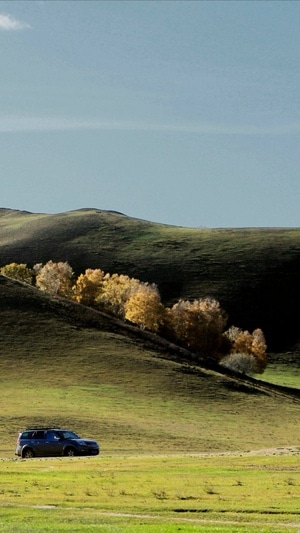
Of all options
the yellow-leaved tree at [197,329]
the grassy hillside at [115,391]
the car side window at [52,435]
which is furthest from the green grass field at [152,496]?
the yellow-leaved tree at [197,329]

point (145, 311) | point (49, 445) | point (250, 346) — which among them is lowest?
point (250, 346)

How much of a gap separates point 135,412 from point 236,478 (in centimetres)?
5386

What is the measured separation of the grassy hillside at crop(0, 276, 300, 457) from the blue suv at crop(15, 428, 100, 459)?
16.2ft

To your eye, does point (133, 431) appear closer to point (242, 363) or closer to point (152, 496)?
point (152, 496)

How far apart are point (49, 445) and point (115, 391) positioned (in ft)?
151

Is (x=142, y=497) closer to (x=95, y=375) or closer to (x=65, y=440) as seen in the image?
(x=65, y=440)

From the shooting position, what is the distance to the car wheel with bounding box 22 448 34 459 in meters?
59.6

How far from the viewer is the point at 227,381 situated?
119000mm

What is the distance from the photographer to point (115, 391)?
106 m

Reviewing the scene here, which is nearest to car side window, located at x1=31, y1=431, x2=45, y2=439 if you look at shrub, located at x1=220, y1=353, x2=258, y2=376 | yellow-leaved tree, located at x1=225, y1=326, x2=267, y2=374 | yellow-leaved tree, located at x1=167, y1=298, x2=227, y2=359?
shrub, located at x1=220, y1=353, x2=258, y2=376

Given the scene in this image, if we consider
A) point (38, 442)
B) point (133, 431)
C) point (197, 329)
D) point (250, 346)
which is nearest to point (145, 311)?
point (197, 329)

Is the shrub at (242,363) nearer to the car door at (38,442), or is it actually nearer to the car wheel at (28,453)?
the car door at (38,442)

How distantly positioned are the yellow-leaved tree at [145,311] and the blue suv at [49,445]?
119 m

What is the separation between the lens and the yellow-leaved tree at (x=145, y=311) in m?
181
